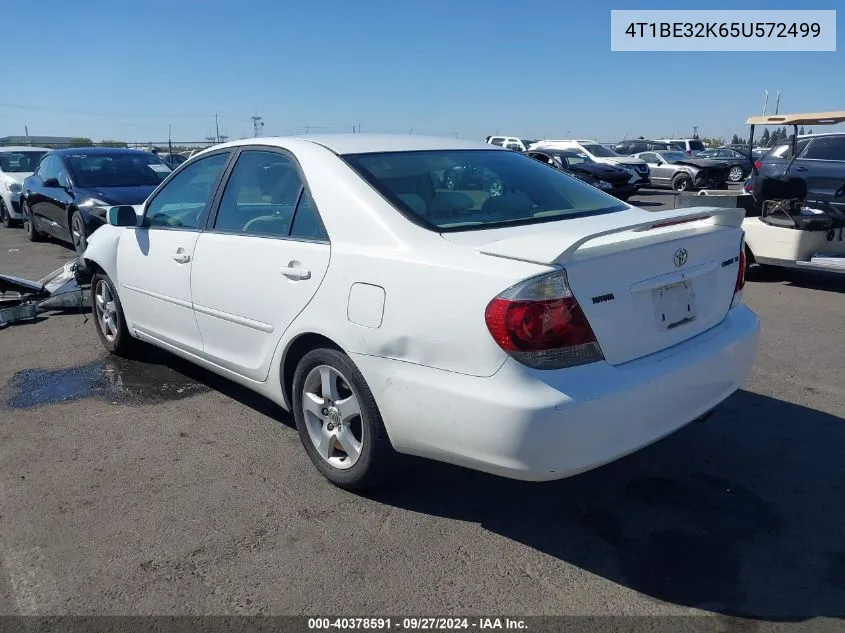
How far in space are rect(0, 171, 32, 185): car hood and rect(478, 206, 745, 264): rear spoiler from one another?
14.2m

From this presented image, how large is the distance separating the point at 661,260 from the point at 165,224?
10.3ft

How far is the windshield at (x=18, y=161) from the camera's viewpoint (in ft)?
49.3

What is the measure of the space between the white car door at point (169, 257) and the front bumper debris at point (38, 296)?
6.11 feet

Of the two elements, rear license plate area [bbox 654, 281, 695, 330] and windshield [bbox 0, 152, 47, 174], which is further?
windshield [bbox 0, 152, 47, 174]

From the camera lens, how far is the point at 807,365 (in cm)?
519

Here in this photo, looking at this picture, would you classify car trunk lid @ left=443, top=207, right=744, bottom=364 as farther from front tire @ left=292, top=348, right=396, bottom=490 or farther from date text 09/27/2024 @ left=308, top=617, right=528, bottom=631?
date text 09/27/2024 @ left=308, top=617, right=528, bottom=631

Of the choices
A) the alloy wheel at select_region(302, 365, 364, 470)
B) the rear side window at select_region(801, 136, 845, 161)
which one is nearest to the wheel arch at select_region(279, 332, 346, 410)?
the alloy wheel at select_region(302, 365, 364, 470)

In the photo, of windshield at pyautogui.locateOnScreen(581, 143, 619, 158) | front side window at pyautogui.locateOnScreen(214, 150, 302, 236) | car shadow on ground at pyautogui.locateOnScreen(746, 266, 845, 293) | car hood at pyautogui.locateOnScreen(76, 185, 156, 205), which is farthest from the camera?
windshield at pyautogui.locateOnScreen(581, 143, 619, 158)

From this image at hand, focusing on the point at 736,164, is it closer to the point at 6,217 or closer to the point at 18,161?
the point at 18,161

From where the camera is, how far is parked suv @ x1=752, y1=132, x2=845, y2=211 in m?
9.05

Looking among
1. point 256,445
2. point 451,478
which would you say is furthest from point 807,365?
point 256,445

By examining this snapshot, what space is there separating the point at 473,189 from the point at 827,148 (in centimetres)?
774

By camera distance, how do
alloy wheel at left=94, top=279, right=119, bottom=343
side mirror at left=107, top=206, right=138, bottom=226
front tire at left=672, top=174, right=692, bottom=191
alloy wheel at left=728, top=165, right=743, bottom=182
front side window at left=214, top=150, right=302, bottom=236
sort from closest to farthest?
front side window at left=214, top=150, right=302, bottom=236, side mirror at left=107, top=206, right=138, bottom=226, alloy wheel at left=94, top=279, right=119, bottom=343, front tire at left=672, top=174, right=692, bottom=191, alloy wheel at left=728, top=165, right=743, bottom=182

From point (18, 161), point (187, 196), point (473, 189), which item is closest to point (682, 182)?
point (18, 161)
